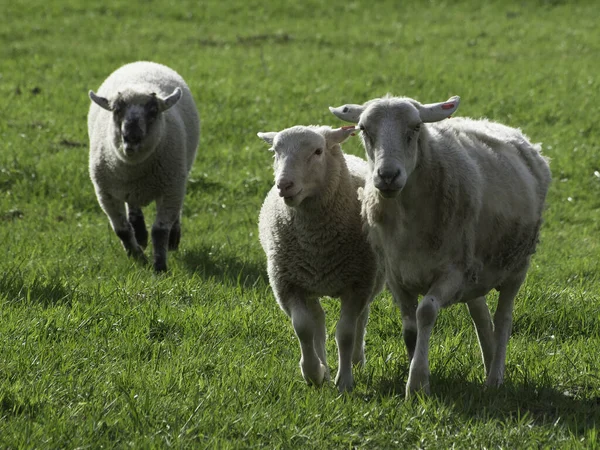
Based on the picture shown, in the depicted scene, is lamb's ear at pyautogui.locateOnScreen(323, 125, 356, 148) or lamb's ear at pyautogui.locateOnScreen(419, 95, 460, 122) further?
lamb's ear at pyautogui.locateOnScreen(323, 125, 356, 148)

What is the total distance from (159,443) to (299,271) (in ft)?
5.67

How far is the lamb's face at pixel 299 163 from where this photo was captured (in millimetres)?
Answer: 5531

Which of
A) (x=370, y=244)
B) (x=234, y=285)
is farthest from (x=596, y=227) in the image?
(x=370, y=244)

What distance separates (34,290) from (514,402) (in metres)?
3.52

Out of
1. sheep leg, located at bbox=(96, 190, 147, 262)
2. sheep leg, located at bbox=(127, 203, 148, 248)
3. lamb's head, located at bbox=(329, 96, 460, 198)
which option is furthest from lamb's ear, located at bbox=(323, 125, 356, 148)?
sheep leg, located at bbox=(127, 203, 148, 248)

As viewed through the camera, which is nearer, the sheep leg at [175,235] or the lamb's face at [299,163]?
the lamb's face at [299,163]

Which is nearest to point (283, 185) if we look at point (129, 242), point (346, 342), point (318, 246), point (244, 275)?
point (318, 246)

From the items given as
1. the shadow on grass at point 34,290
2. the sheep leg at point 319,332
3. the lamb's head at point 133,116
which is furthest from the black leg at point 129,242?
the sheep leg at point 319,332

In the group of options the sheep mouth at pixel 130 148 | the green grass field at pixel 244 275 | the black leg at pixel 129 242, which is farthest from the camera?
the black leg at pixel 129 242

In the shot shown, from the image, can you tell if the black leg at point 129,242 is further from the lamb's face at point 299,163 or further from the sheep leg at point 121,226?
the lamb's face at point 299,163

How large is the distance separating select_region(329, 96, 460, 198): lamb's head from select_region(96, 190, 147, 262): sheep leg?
420 cm

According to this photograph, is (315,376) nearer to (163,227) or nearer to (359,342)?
(359,342)

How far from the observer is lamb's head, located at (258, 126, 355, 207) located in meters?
5.55

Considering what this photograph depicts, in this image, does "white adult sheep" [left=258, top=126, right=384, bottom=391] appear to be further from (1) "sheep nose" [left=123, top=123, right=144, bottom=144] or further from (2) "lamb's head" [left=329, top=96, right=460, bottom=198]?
(1) "sheep nose" [left=123, top=123, right=144, bottom=144]
